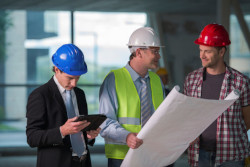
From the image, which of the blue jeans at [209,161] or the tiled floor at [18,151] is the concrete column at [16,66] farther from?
the blue jeans at [209,161]

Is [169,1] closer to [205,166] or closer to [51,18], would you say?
[51,18]

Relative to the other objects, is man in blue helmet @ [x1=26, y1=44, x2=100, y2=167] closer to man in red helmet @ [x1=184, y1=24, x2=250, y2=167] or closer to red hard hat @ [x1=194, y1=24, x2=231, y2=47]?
man in red helmet @ [x1=184, y1=24, x2=250, y2=167]

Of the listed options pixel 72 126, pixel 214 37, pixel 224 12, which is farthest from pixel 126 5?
pixel 72 126

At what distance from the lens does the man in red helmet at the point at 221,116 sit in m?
3.36

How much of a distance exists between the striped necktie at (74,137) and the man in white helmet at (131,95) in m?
0.32

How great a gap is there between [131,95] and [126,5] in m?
7.18

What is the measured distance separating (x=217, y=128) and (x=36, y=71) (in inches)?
283

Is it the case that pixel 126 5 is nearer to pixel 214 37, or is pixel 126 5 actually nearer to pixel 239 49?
pixel 239 49

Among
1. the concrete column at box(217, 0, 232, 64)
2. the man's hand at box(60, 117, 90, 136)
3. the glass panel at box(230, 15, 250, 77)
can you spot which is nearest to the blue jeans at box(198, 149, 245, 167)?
the man's hand at box(60, 117, 90, 136)

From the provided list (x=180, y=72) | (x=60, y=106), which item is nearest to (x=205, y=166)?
(x=60, y=106)

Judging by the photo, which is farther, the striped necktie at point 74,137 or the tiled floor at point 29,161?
the tiled floor at point 29,161

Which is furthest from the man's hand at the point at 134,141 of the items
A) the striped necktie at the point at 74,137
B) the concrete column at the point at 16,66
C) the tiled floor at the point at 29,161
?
the concrete column at the point at 16,66

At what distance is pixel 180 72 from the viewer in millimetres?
11109

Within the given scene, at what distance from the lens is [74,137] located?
2836 millimetres
